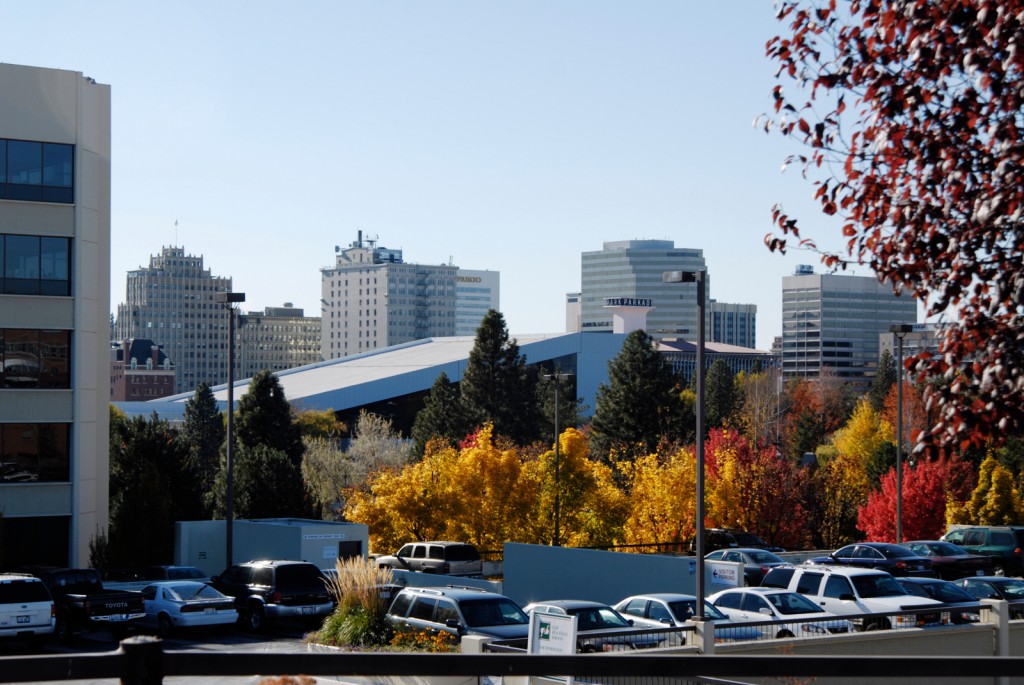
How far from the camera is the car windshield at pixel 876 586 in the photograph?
25.7 meters

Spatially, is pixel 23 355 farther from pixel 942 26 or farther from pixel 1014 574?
pixel 942 26

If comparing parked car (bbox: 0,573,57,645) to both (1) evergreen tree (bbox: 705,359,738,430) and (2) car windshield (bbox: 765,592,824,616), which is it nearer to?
(2) car windshield (bbox: 765,592,824,616)

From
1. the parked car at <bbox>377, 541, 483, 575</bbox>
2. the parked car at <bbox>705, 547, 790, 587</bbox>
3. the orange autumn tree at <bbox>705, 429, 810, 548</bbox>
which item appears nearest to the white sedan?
the parked car at <bbox>377, 541, 483, 575</bbox>

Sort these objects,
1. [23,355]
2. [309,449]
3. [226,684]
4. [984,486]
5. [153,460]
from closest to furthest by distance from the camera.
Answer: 1. [226,684]
2. [23,355]
3. [153,460]
4. [984,486]
5. [309,449]

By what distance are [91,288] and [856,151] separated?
34790mm

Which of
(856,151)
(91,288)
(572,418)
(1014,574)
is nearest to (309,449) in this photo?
(572,418)

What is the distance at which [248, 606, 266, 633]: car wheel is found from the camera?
29.3 m

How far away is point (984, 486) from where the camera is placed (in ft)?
164

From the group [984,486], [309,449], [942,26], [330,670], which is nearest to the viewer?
[330,670]

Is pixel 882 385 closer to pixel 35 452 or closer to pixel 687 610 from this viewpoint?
pixel 35 452

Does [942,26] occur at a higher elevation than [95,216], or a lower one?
lower

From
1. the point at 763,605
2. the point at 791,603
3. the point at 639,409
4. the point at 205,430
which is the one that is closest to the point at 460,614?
the point at 763,605

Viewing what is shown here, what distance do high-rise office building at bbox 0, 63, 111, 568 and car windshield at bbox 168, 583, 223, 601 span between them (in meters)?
9.90

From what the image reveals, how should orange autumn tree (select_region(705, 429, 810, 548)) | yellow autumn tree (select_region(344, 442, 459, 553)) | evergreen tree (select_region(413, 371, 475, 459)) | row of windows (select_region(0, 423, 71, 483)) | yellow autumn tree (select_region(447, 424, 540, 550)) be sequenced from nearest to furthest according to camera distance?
row of windows (select_region(0, 423, 71, 483))
yellow autumn tree (select_region(344, 442, 459, 553))
yellow autumn tree (select_region(447, 424, 540, 550))
orange autumn tree (select_region(705, 429, 810, 548))
evergreen tree (select_region(413, 371, 475, 459))
